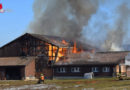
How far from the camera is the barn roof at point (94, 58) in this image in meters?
50.8

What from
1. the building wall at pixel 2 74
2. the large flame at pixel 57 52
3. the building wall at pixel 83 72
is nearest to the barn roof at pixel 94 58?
the building wall at pixel 83 72

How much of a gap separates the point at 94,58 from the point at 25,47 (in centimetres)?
1434

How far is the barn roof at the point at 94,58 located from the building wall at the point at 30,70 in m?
4.64

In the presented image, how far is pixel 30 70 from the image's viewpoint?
5603 centimetres

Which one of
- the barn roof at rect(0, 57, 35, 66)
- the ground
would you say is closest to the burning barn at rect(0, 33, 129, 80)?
the barn roof at rect(0, 57, 35, 66)

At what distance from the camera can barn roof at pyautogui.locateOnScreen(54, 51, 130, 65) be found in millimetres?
50781

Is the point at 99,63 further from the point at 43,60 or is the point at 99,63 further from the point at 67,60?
the point at 43,60

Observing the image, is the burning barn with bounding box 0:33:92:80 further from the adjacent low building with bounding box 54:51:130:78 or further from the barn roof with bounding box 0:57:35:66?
the adjacent low building with bounding box 54:51:130:78

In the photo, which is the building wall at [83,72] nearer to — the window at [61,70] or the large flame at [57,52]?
the window at [61,70]

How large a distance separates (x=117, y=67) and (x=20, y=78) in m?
18.1

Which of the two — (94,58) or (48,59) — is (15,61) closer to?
(48,59)

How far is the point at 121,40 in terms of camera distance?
74.2m

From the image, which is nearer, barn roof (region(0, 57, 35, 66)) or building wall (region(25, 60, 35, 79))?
building wall (region(25, 60, 35, 79))

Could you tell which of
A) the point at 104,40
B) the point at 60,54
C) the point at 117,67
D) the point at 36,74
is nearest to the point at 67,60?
the point at 60,54
